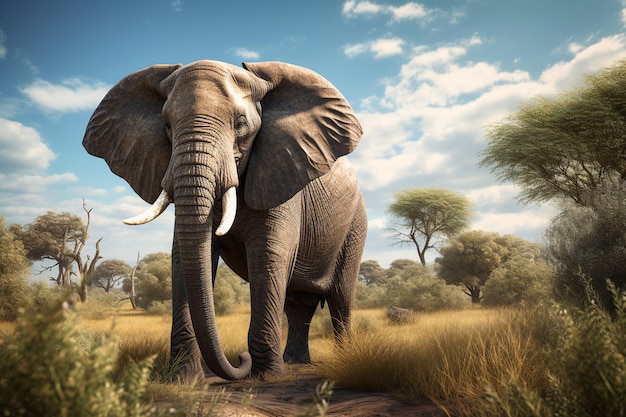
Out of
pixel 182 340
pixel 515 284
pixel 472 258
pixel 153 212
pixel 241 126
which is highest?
pixel 472 258

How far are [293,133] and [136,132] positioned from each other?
1697 millimetres

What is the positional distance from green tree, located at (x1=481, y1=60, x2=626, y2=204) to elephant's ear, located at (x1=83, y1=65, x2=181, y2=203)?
13861 mm

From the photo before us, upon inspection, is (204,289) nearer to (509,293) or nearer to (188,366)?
(188,366)

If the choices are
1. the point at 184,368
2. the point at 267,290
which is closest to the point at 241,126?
the point at 267,290

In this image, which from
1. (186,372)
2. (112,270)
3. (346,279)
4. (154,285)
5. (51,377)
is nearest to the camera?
(51,377)

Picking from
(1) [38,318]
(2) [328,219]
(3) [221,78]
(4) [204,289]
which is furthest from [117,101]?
(1) [38,318]

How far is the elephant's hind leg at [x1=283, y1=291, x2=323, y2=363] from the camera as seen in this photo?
7730 mm

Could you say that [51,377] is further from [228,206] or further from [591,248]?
[591,248]

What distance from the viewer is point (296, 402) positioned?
4355 millimetres

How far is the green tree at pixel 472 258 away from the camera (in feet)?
80.1

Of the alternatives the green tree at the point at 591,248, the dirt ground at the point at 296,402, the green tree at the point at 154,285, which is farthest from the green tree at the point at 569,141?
the green tree at the point at 154,285

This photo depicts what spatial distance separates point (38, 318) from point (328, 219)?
5.24 m

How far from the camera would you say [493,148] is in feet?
63.8

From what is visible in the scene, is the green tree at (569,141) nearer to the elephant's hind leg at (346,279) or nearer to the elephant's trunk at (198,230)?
the elephant's hind leg at (346,279)
